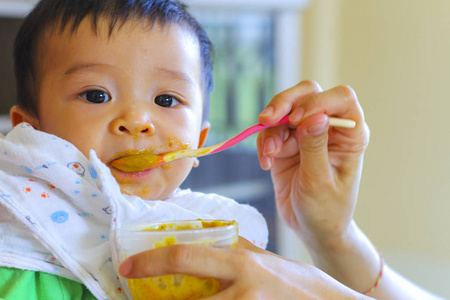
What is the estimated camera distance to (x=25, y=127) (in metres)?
0.90

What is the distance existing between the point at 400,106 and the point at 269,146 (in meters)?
2.12

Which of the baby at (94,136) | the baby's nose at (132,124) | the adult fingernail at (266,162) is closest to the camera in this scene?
the baby at (94,136)

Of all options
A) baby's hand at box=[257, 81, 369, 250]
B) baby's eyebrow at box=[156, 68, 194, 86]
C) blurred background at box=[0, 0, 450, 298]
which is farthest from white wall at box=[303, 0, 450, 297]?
baby's eyebrow at box=[156, 68, 194, 86]

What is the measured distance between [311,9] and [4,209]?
2.76 m

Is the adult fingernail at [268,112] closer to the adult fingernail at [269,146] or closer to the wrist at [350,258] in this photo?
the adult fingernail at [269,146]

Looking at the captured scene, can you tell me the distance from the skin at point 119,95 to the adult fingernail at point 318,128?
Result: 255 millimetres

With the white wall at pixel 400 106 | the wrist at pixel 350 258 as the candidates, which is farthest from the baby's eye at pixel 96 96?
the white wall at pixel 400 106

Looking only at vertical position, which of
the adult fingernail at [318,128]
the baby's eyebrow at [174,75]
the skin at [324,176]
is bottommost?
the skin at [324,176]

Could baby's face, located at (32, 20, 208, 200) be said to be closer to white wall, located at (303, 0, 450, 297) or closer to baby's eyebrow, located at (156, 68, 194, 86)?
baby's eyebrow, located at (156, 68, 194, 86)

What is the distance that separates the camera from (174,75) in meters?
1.04

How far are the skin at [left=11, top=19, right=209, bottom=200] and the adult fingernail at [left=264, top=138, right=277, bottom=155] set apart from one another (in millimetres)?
189

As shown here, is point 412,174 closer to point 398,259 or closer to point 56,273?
point 398,259

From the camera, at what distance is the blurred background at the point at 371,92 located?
9.52ft

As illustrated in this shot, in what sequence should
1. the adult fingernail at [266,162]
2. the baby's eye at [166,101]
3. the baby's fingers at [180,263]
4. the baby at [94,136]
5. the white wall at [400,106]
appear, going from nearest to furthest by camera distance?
the baby's fingers at [180,263]
the baby at [94,136]
the baby's eye at [166,101]
the adult fingernail at [266,162]
the white wall at [400,106]
